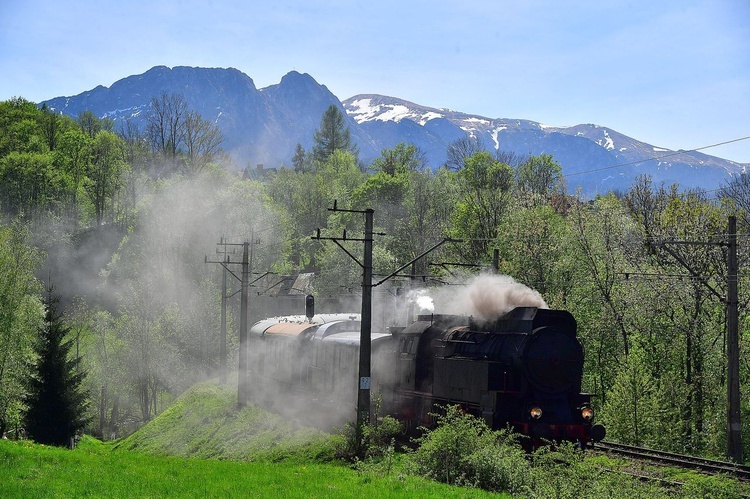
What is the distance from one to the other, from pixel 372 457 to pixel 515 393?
4660 mm

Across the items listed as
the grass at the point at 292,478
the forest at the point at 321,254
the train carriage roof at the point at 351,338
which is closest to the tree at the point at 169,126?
the forest at the point at 321,254

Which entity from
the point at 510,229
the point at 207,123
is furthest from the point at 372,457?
the point at 207,123

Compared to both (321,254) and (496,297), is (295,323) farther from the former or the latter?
(321,254)

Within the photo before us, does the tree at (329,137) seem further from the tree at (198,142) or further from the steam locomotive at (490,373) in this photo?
the steam locomotive at (490,373)

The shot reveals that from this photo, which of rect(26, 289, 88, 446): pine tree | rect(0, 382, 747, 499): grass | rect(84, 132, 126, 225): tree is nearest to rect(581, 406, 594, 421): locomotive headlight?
rect(0, 382, 747, 499): grass

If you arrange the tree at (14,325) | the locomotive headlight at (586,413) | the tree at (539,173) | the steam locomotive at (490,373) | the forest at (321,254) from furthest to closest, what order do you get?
the tree at (539,173) → the tree at (14,325) → the forest at (321,254) → the locomotive headlight at (586,413) → the steam locomotive at (490,373)

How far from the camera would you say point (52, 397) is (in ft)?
123

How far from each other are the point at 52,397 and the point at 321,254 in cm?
3877

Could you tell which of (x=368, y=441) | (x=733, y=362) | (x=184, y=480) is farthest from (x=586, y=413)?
(x=184, y=480)

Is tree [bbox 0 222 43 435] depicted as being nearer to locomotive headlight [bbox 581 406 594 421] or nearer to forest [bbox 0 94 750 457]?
forest [bbox 0 94 750 457]

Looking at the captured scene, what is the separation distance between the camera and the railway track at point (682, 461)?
19.5 meters

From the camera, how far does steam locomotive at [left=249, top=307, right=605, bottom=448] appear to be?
20422 mm

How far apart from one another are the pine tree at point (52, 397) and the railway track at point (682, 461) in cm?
2539

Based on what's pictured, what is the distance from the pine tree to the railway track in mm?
25386
